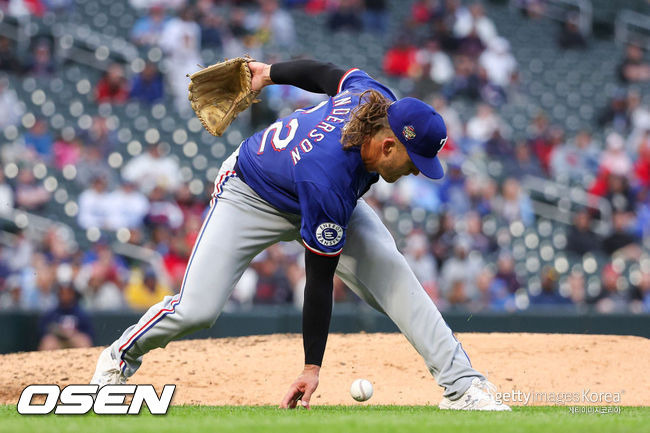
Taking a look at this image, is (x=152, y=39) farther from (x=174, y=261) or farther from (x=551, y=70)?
(x=551, y=70)

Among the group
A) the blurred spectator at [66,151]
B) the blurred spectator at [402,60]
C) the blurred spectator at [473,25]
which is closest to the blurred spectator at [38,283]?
the blurred spectator at [66,151]

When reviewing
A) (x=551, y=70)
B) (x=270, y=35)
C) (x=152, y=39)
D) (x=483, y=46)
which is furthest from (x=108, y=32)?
(x=551, y=70)

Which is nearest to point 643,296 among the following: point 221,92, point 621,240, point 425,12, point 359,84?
point 621,240

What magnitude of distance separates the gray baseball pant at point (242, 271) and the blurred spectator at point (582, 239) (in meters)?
8.91

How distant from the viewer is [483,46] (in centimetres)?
1703

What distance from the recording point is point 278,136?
16.3ft

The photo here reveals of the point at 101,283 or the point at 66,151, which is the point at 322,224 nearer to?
the point at 101,283

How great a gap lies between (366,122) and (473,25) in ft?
42.8

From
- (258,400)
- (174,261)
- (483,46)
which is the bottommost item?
(174,261)

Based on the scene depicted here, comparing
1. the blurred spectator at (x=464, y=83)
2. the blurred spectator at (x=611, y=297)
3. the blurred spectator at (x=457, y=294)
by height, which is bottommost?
the blurred spectator at (x=611, y=297)

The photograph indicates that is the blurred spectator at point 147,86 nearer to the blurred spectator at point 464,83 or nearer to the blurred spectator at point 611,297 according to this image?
the blurred spectator at point 464,83

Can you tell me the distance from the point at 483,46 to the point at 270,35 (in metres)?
3.58

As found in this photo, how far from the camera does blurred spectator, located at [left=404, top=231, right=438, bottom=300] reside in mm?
11688

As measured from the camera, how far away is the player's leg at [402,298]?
496cm
